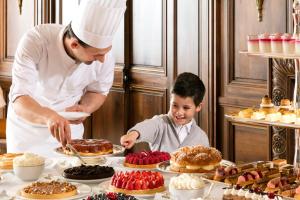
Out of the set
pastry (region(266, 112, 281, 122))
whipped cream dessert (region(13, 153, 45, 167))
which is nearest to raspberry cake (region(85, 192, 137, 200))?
whipped cream dessert (region(13, 153, 45, 167))

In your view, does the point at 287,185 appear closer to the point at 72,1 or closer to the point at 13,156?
the point at 13,156

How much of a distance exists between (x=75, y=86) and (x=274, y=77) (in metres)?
1.24

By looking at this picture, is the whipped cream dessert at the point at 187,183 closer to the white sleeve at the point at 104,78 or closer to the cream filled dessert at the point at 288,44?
the cream filled dessert at the point at 288,44

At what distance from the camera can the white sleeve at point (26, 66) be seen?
11.4ft

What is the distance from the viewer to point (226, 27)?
184 inches

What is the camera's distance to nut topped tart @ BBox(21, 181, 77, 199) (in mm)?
2629

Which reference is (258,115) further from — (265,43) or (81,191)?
(81,191)

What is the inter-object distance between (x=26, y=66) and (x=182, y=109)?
31.4 inches

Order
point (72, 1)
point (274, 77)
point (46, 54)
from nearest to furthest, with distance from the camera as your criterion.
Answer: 1. point (46, 54)
2. point (274, 77)
3. point (72, 1)

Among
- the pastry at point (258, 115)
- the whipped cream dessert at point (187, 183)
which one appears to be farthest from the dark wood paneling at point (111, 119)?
the whipped cream dessert at point (187, 183)

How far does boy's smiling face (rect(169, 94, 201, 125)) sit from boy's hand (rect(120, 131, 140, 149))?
0.32m

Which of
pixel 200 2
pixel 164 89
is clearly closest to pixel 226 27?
pixel 200 2

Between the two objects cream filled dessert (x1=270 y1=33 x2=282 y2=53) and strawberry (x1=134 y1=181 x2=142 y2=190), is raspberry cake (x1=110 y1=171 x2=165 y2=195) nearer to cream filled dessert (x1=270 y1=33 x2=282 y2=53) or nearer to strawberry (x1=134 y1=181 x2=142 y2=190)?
strawberry (x1=134 y1=181 x2=142 y2=190)

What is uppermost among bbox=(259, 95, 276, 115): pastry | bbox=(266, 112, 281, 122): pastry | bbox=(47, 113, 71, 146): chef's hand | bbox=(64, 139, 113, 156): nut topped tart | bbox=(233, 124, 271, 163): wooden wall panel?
bbox=(259, 95, 276, 115): pastry
